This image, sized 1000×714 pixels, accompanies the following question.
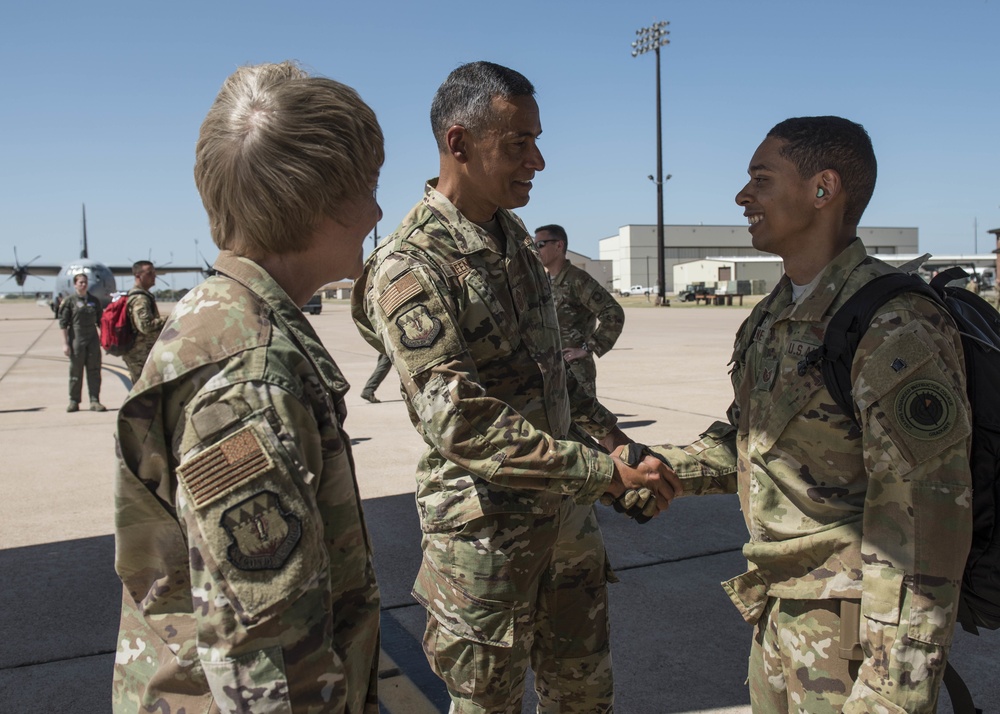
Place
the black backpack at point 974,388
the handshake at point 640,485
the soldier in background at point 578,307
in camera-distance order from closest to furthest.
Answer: the black backpack at point 974,388 < the handshake at point 640,485 < the soldier in background at point 578,307

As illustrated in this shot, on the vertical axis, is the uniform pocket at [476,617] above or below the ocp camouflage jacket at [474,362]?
below

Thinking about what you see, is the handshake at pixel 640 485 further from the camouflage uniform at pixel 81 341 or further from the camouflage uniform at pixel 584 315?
the camouflage uniform at pixel 81 341

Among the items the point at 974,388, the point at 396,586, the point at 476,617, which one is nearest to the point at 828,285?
the point at 974,388

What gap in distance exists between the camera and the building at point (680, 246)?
324 ft

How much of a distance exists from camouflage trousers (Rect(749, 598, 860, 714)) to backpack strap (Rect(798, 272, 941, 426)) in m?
0.49

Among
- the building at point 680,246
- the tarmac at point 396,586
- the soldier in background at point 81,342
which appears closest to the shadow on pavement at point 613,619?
the tarmac at point 396,586

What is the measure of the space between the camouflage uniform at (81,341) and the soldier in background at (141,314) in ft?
6.87

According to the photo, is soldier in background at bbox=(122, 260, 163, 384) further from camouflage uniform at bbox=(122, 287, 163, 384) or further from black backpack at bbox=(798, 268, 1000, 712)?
black backpack at bbox=(798, 268, 1000, 712)

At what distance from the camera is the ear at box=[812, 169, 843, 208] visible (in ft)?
7.20

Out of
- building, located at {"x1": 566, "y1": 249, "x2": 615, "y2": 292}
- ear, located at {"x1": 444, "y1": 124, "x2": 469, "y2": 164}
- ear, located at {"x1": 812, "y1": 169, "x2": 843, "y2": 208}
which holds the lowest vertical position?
building, located at {"x1": 566, "y1": 249, "x2": 615, "y2": 292}

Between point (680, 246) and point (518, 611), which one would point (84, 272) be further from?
point (680, 246)

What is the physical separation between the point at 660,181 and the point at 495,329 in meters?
42.0

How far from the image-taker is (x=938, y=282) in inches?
84.1

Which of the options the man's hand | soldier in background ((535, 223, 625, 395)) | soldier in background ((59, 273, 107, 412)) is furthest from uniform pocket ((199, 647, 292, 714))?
soldier in background ((59, 273, 107, 412))
